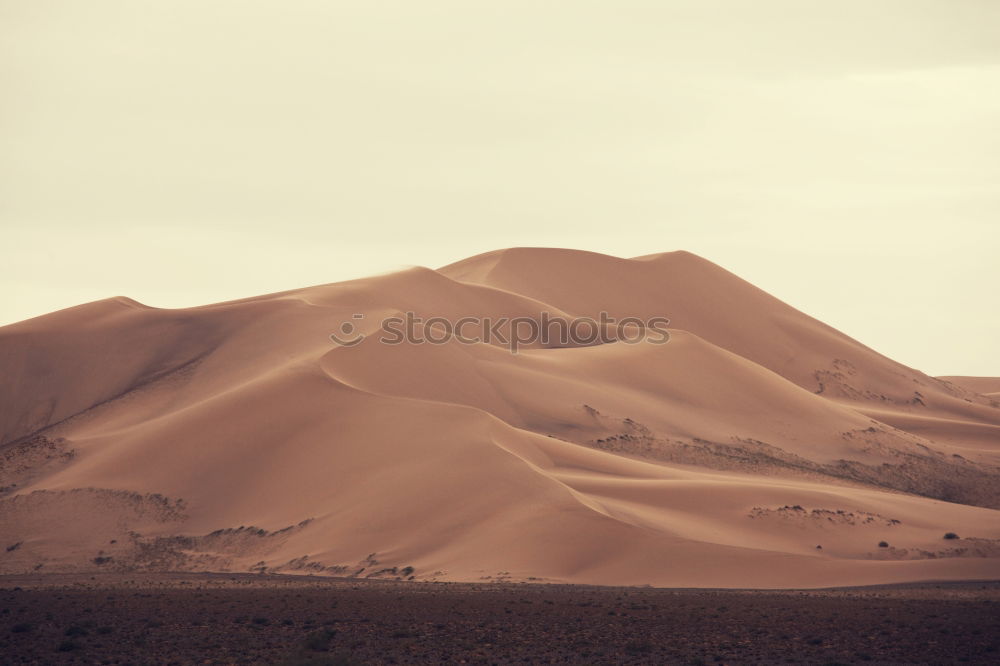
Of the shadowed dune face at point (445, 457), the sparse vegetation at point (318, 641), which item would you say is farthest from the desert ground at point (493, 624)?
the shadowed dune face at point (445, 457)

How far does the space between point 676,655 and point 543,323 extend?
44.2 metres

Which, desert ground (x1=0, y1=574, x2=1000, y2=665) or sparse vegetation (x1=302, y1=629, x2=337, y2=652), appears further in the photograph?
sparse vegetation (x1=302, y1=629, x2=337, y2=652)

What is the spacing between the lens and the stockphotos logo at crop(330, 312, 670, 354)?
5400 cm

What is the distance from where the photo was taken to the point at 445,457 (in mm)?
40875

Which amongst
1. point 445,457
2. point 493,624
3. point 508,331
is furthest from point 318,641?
point 508,331

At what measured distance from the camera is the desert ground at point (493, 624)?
2244 centimetres

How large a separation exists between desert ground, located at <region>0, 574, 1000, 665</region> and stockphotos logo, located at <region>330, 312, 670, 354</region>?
21789 millimetres

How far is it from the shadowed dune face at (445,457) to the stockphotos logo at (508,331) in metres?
0.66

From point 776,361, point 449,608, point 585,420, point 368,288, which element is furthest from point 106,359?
point 776,361

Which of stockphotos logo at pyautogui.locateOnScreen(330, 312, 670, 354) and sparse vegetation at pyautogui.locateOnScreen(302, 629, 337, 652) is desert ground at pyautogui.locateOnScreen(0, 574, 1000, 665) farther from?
stockphotos logo at pyautogui.locateOnScreen(330, 312, 670, 354)

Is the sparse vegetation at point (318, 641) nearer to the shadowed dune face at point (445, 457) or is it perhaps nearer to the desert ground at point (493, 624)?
the desert ground at point (493, 624)

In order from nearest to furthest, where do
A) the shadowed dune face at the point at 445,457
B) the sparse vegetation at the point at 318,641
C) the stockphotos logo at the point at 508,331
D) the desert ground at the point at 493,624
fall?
the desert ground at the point at 493,624 < the sparse vegetation at the point at 318,641 < the shadowed dune face at the point at 445,457 < the stockphotos logo at the point at 508,331

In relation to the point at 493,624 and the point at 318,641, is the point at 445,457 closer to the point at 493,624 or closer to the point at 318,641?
the point at 493,624

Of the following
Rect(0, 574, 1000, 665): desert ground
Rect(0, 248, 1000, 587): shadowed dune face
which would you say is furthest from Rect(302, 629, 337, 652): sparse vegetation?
Rect(0, 248, 1000, 587): shadowed dune face
